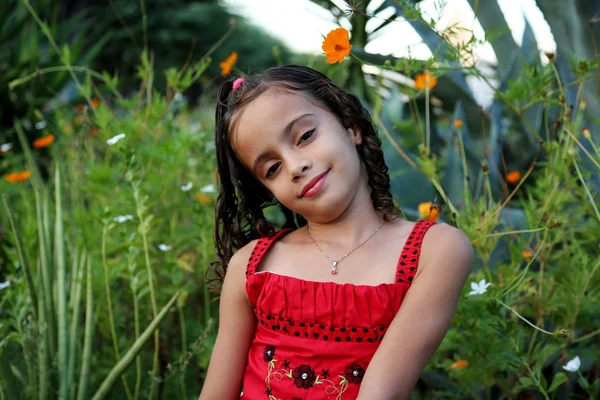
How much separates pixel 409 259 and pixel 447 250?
66mm

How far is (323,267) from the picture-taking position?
4.34 ft

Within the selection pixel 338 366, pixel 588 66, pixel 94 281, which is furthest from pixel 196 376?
pixel 588 66

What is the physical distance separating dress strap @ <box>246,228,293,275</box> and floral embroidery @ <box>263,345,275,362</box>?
144mm

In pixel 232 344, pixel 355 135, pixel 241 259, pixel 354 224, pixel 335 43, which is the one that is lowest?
pixel 232 344

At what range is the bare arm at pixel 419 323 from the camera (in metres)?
1.19

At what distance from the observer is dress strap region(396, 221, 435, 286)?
1.24m

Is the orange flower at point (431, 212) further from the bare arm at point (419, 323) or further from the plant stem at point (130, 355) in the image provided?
the plant stem at point (130, 355)

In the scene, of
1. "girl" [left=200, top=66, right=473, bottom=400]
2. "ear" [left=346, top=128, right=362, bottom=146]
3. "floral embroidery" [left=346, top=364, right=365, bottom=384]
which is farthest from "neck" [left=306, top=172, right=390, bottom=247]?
"floral embroidery" [left=346, top=364, right=365, bottom=384]

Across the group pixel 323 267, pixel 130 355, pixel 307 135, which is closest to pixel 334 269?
pixel 323 267

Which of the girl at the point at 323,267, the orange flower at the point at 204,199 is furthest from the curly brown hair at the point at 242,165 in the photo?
the orange flower at the point at 204,199

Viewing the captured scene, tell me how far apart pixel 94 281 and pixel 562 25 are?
1440 millimetres

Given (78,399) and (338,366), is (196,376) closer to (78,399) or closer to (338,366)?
(78,399)

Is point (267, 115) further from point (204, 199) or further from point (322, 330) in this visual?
point (204, 199)

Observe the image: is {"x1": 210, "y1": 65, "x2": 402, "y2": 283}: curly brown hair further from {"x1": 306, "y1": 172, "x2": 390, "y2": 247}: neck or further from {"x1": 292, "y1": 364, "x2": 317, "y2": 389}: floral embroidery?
{"x1": 292, "y1": 364, "x2": 317, "y2": 389}: floral embroidery
